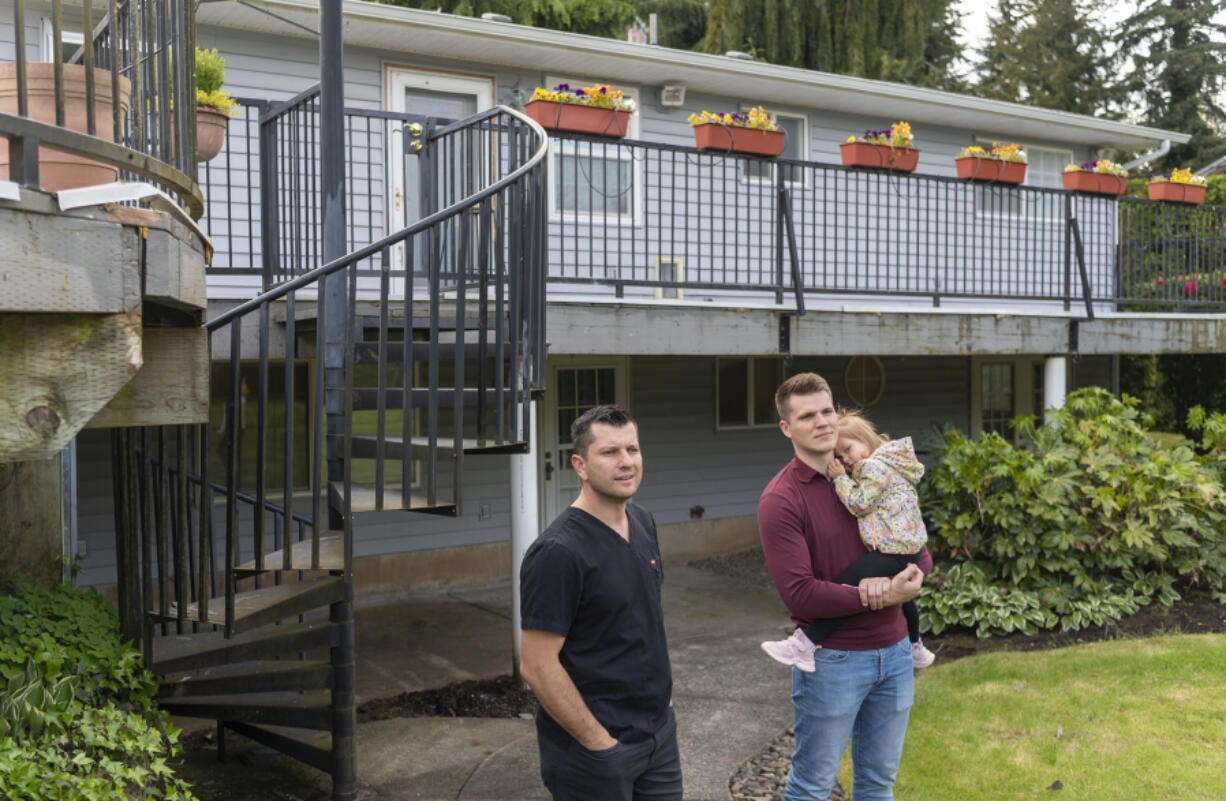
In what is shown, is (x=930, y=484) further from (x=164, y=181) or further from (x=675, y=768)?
(x=164, y=181)

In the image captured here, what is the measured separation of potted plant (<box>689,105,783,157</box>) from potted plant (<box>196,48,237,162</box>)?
12.0ft

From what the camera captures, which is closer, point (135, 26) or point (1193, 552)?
point (135, 26)

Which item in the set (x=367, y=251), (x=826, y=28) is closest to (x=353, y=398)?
(x=367, y=251)

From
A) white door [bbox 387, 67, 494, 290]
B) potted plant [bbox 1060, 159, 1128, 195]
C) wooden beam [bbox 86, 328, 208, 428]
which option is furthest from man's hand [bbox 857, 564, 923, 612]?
potted plant [bbox 1060, 159, 1128, 195]

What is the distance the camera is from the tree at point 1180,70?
1056 inches

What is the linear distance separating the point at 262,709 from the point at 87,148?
3095 millimetres

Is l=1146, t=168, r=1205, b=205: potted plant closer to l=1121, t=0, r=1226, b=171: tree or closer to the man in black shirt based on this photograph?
the man in black shirt

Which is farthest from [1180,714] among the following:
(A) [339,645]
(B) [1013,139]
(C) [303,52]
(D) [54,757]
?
(B) [1013,139]

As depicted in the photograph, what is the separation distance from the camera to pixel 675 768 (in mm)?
2959

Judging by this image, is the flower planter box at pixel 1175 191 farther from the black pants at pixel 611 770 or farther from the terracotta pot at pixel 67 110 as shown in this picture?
the terracotta pot at pixel 67 110

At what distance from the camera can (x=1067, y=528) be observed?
7484mm

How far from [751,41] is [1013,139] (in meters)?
6.23

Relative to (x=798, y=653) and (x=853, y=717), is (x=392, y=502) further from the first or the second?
(x=853, y=717)

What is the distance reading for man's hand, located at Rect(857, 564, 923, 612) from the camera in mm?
3193
